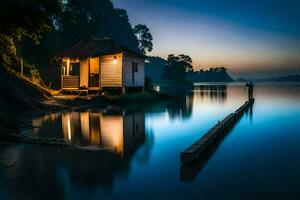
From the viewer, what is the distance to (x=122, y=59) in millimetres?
32094

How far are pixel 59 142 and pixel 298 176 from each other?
7.93m

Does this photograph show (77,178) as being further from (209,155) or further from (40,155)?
(209,155)

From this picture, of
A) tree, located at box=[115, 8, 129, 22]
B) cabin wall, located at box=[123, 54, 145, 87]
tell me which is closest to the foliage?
tree, located at box=[115, 8, 129, 22]

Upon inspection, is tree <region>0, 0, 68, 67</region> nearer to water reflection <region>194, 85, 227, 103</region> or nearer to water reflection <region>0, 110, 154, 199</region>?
water reflection <region>0, 110, 154, 199</region>

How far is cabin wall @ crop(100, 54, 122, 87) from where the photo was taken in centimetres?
3219

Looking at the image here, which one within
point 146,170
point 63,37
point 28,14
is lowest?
point 146,170

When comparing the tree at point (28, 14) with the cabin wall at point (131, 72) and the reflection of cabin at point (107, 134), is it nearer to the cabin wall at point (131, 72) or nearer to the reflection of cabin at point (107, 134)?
the reflection of cabin at point (107, 134)

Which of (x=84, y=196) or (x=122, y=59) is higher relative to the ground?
(x=122, y=59)

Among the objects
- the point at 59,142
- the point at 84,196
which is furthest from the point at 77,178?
the point at 59,142

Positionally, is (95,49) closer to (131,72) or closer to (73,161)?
(131,72)

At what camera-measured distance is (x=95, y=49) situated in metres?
33.4

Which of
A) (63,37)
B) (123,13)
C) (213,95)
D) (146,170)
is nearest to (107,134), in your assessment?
(146,170)

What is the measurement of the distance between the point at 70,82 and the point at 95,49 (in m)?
4.46

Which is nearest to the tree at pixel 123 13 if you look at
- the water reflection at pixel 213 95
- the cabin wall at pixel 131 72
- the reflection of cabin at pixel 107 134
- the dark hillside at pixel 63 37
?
the dark hillside at pixel 63 37
